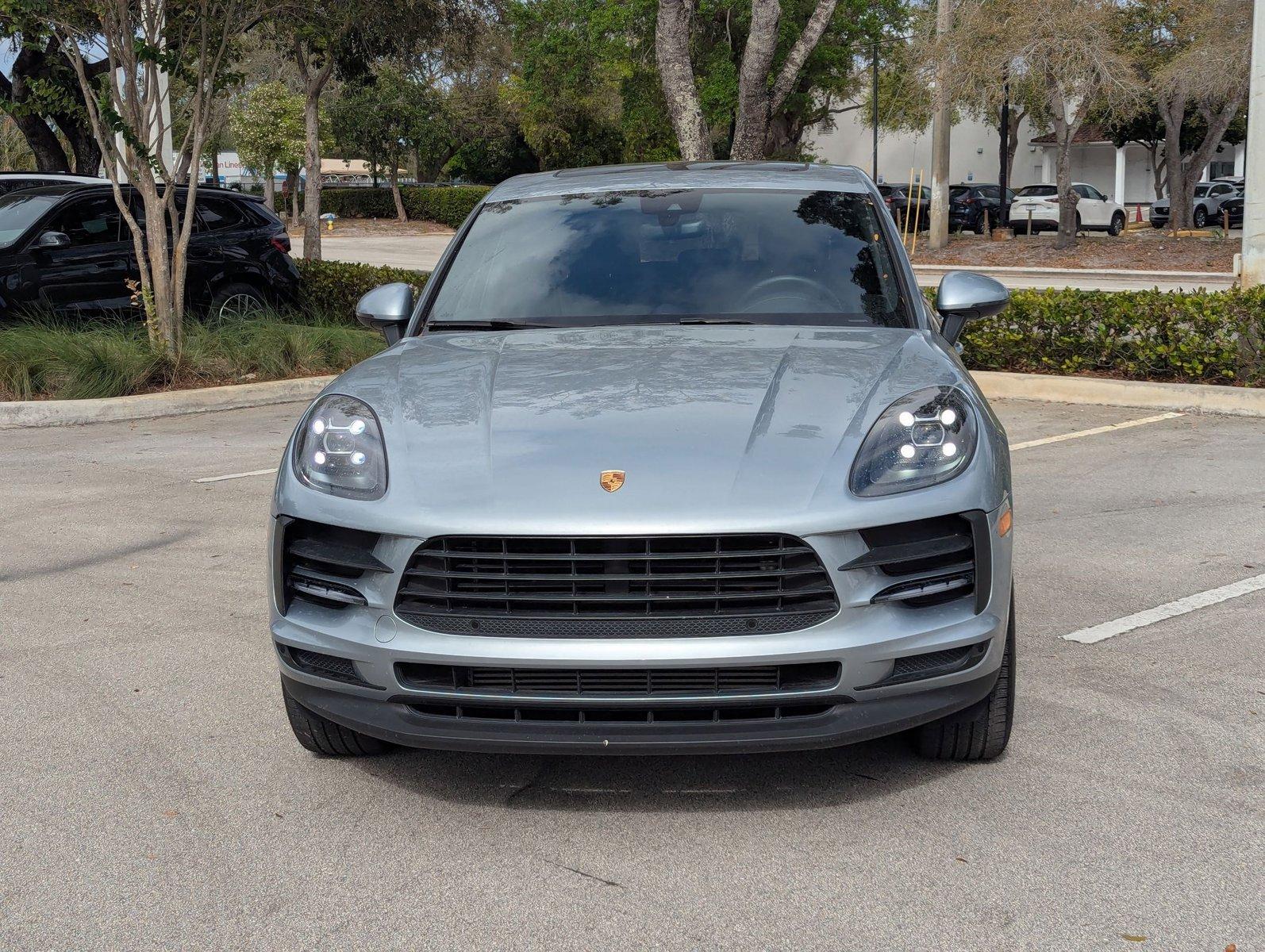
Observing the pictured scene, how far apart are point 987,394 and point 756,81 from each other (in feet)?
24.4

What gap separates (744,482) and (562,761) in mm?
1139

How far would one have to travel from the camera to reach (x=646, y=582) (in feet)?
11.1

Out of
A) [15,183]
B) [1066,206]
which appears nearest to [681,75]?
[15,183]

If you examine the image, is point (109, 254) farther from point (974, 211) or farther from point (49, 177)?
point (974, 211)

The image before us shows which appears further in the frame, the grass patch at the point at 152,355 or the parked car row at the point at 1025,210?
the parked car row at the point at 1025,210

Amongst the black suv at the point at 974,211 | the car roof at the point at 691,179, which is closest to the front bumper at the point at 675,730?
the car roof at the point at 691,179

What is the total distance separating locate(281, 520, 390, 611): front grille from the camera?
11.7 ft

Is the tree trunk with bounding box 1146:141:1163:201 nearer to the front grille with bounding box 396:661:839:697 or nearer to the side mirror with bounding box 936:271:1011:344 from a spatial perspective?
the side mirror with bounding box 936:271:1011:344

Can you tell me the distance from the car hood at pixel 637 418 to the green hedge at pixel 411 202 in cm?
4637

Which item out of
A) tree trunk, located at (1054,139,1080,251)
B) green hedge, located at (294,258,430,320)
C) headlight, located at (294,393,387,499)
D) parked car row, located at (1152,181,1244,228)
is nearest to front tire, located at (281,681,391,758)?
headlight, located at (294,393,387,499)

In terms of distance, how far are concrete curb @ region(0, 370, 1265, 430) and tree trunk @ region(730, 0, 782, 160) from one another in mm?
6827

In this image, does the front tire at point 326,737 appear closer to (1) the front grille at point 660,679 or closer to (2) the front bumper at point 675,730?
(2) the front bumper at point 675,730

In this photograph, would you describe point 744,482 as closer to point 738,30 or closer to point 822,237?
point 822,237

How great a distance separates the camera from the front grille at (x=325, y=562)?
3564 millimetres
